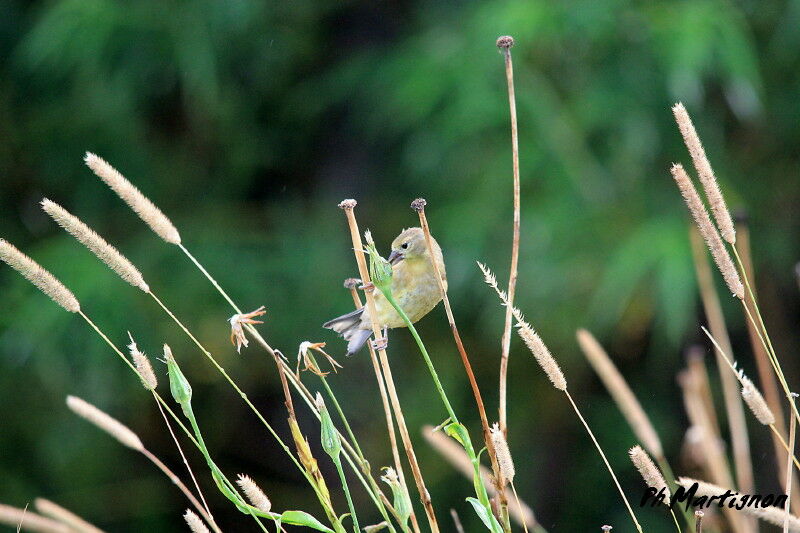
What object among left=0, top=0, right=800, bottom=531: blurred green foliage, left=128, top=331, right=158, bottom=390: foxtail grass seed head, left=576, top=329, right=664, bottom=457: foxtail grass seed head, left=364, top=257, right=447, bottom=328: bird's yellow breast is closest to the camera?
left=128, top=331, right=158, bottom=390: foxtail grass seed head

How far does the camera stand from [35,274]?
28.1 inches

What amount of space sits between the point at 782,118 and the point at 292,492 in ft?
6.12

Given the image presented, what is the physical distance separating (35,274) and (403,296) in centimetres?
46

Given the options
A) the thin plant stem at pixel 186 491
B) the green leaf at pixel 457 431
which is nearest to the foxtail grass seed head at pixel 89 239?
the thin plant stem at pixel 186 491

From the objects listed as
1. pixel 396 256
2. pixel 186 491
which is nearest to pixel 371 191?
pixel 396 256

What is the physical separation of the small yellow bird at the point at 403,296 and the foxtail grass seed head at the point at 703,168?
35 centimetres

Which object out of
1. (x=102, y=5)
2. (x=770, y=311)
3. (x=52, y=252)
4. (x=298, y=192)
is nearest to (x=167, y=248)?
(x=52, y=252)

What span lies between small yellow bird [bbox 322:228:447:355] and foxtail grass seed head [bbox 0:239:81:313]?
353mm

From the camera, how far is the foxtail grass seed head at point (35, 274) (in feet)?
2.31

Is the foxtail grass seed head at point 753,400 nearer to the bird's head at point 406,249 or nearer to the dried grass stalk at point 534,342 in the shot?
the dried grass stalk at point 534,342

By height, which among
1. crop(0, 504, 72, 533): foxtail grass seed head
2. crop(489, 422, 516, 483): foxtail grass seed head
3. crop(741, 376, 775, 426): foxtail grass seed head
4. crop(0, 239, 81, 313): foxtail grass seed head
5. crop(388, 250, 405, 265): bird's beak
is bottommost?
crop(741, 376, 775, 426): foxtail grass seed head

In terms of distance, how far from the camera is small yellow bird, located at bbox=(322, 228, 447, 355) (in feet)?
3.43

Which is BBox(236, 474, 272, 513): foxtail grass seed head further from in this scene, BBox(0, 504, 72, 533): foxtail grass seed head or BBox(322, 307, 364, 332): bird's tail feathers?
BBox(322, 307, 364, 332): bird's tail feathers
